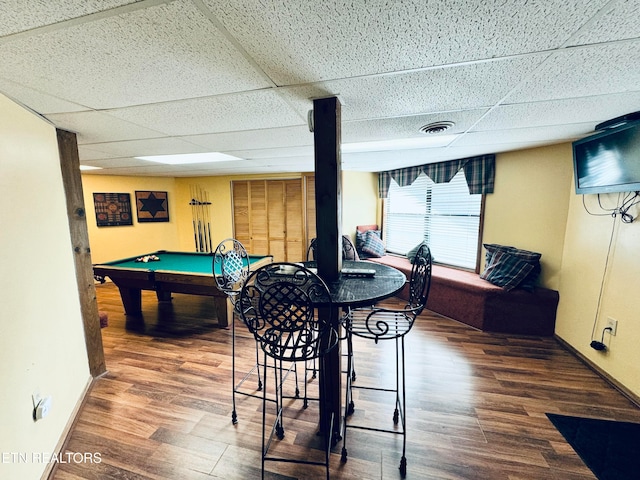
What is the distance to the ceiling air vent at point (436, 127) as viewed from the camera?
1937 mm

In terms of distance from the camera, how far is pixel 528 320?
283 cm

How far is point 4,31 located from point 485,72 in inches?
70.7

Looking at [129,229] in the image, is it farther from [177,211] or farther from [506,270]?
[506,270]

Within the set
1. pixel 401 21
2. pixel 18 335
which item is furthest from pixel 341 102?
pixel 18 335

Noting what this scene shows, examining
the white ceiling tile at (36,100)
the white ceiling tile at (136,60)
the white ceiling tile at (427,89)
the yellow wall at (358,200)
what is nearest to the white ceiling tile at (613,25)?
the white ceiling tile at (427,89)

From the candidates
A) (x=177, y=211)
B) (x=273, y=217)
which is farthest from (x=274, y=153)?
(x=177, y=211)

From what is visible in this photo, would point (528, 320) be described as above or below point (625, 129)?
below

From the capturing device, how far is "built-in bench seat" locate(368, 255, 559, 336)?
9.13 ft

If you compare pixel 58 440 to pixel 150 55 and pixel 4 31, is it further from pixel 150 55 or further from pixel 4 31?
pixel 150 55

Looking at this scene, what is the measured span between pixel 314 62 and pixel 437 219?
3528 millimetres

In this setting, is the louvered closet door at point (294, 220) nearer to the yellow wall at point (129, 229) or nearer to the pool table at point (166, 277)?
the pool table at point (166, 277)

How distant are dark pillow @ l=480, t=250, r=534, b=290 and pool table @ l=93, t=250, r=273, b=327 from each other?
2804mm

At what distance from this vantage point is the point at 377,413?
72.6 inches

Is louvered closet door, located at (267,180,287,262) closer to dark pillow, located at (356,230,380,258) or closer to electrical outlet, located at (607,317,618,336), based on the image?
dark pillow, located at (356,230,380,258)
